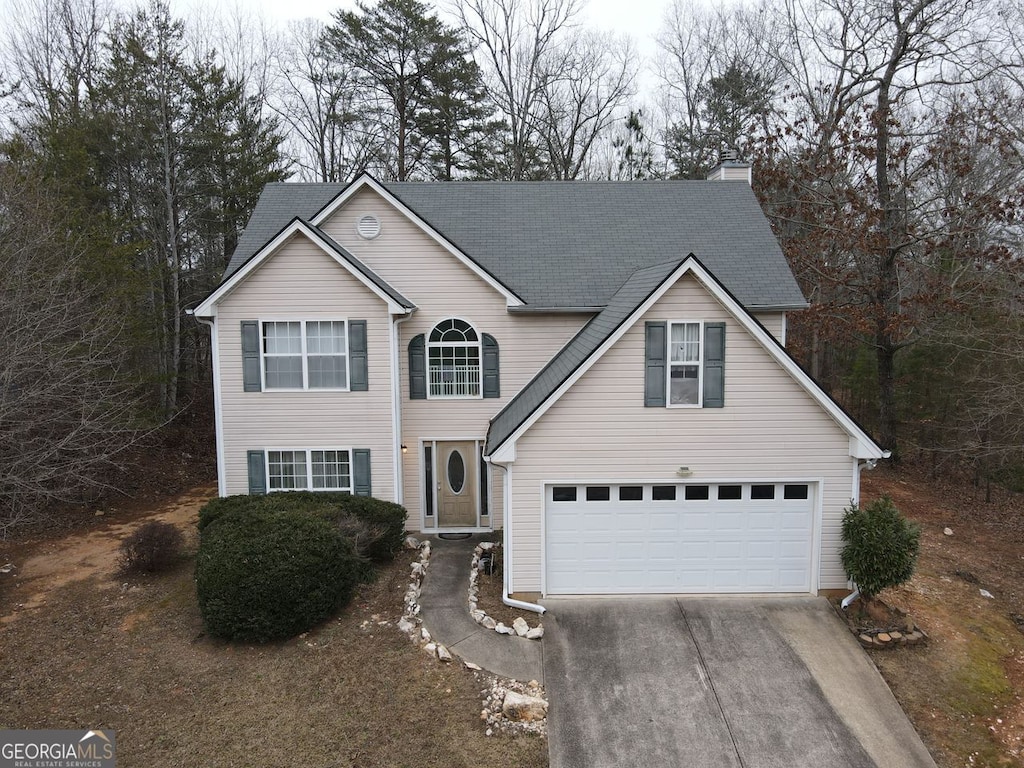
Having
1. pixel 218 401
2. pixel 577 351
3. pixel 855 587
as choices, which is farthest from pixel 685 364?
pixel 218 401

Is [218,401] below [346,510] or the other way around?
the other way around

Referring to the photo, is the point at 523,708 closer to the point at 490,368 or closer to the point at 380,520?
the point at 380,520

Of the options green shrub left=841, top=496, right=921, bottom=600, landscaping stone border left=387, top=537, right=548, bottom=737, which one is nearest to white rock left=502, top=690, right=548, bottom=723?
landscaping stone border left=387, top=537, right=548, bottom=737

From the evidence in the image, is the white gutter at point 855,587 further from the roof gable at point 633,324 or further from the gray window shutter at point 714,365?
the gray window shutter at point 714,365

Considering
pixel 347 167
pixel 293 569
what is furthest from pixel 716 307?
pixel 347 167

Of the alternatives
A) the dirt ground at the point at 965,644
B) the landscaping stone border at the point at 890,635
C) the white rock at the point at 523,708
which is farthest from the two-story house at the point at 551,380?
the white rock at the point at 523,708

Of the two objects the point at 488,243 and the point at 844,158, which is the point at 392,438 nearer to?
the point at 488,243
